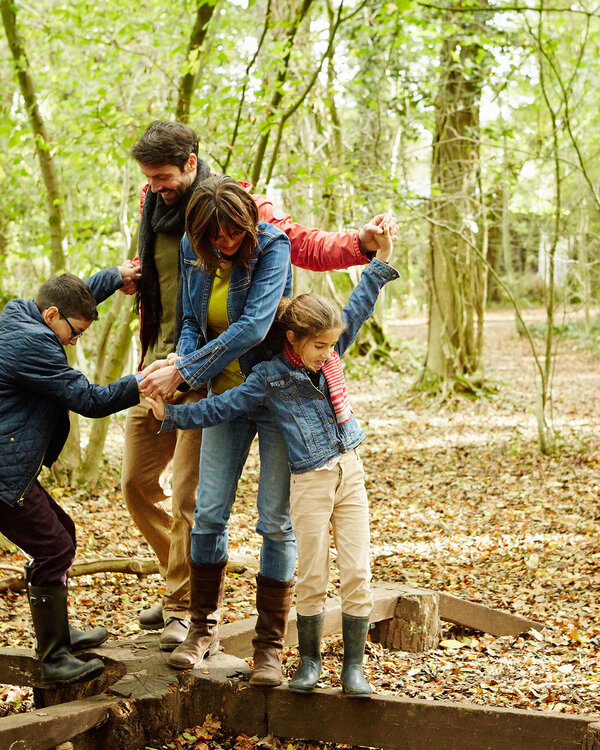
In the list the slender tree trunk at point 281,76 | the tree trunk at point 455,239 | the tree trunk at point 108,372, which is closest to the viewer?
the slender tree trunk at point 281,76

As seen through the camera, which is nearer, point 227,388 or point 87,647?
point 227,388

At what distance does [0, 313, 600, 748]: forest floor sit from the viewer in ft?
12.8

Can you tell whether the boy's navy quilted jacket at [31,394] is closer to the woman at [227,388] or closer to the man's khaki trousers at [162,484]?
the woman at [227,388]

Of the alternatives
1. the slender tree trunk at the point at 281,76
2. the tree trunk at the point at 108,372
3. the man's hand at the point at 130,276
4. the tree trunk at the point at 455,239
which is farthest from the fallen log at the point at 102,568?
the tree trunk at the point at 455,239

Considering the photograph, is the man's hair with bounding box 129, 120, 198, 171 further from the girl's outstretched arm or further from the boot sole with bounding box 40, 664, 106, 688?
the boot sole with bounding box 40, 664, 106, 688

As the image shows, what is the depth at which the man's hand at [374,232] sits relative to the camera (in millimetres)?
3266

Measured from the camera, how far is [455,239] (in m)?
13.4

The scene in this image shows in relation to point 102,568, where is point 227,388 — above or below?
above

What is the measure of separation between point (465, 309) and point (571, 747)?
11409 millimetres

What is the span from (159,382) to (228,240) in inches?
24.9

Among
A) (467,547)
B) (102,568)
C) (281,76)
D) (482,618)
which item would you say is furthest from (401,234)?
(102,568)

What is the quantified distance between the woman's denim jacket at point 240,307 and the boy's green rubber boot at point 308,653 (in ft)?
3.40

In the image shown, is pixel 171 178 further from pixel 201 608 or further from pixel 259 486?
pixel 201 608

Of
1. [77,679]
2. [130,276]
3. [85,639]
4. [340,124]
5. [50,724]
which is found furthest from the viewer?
[340,124]
